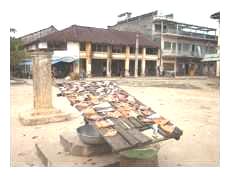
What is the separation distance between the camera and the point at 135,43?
67.4 feet

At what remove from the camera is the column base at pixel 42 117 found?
5348 millimetres

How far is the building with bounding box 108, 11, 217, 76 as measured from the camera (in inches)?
909

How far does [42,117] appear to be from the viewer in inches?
213

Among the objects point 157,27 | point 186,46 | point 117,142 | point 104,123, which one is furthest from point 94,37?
point 117,142

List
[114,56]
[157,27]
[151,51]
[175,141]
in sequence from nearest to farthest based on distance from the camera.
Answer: [175,141] < [114,56] < [151,51] < [157,27]

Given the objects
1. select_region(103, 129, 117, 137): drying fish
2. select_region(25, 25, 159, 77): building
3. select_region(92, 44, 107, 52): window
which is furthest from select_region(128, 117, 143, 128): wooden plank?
select_region(92, 44, 107, 52): window

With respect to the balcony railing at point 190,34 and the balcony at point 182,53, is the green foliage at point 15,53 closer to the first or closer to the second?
the balcony at point 182,53

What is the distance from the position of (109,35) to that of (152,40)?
440cm

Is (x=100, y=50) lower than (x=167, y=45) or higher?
lower

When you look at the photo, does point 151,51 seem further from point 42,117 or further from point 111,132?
point 111,132

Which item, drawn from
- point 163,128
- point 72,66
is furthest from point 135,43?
point 163,128

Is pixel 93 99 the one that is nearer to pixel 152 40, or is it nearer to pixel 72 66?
pixel 72 66

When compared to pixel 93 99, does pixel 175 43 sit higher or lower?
higher

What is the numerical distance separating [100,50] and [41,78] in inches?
568
